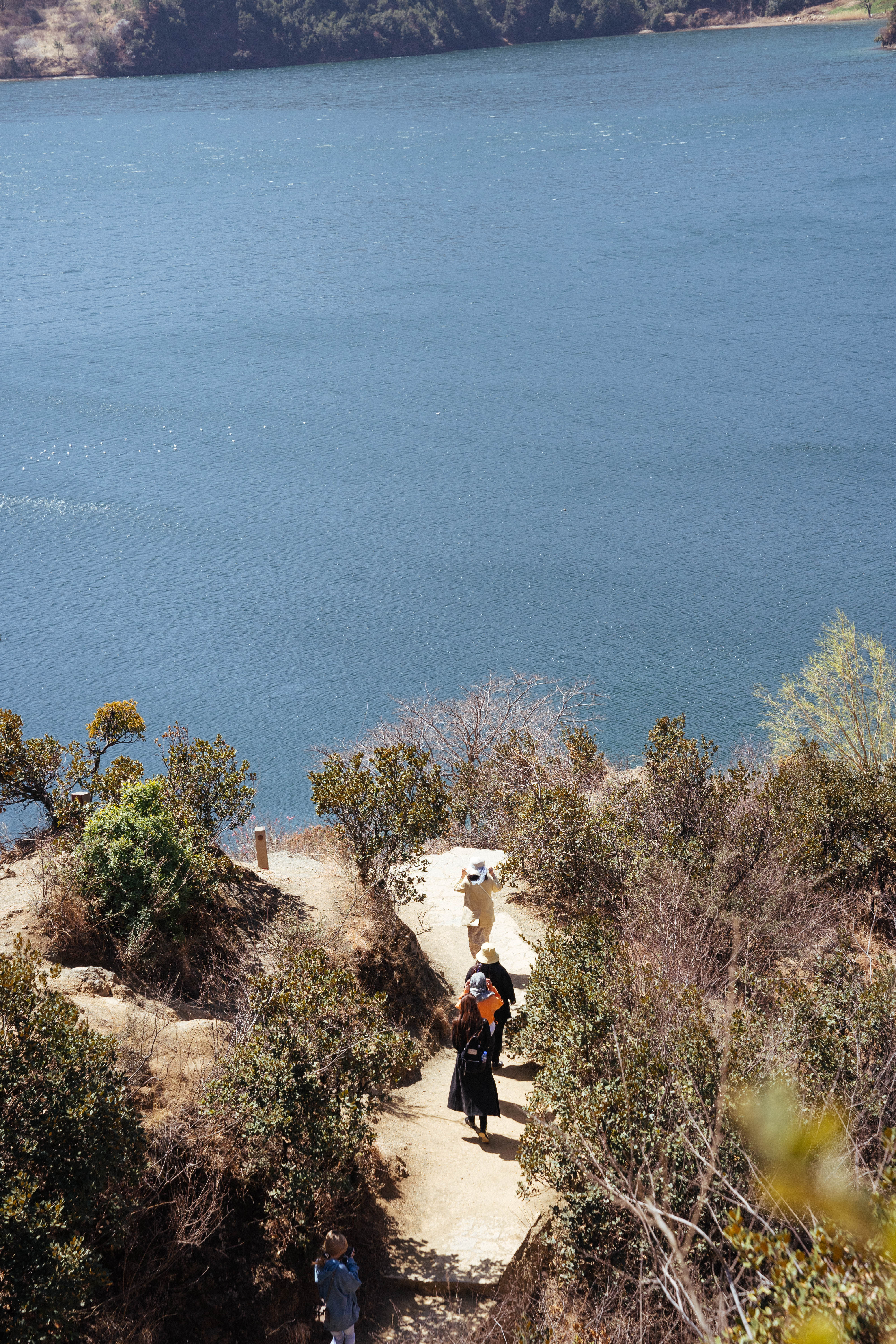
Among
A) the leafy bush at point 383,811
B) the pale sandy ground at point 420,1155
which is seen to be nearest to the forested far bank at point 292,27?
the leafy bush at point 383,811

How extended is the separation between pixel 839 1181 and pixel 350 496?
44.1 metres

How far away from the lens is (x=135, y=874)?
10.6 metres

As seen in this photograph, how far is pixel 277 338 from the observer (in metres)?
63.8

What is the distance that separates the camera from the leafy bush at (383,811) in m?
13.1

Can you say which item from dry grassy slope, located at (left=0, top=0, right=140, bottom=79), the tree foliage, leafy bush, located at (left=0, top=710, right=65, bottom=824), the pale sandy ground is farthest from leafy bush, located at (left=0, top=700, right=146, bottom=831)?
dry grassy slope, located at (left=0, top=0, right=140, bottom=79)

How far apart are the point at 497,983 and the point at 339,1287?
2.83 meters

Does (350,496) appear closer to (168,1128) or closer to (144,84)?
(168,1128)

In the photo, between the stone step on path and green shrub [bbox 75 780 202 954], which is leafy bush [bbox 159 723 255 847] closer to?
green shrub [bbox 75 780 202 954]

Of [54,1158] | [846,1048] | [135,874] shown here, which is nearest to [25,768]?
[135,874]

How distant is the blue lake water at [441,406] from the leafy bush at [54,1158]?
81.6 ft

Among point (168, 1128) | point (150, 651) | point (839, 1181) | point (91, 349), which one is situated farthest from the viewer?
point (91, 349)

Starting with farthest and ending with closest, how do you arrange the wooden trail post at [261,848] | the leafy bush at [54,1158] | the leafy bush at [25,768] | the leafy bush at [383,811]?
the wooden trail post at [261,848], the leafy bush at [25,768], the leafy bush at [383,811], the leafy bush at [54,1158]

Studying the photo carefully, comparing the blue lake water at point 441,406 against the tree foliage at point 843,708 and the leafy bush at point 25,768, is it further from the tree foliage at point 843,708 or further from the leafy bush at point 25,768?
the leafy bush at point 25,768

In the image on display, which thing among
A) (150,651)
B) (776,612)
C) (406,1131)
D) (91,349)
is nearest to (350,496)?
(150,651)
